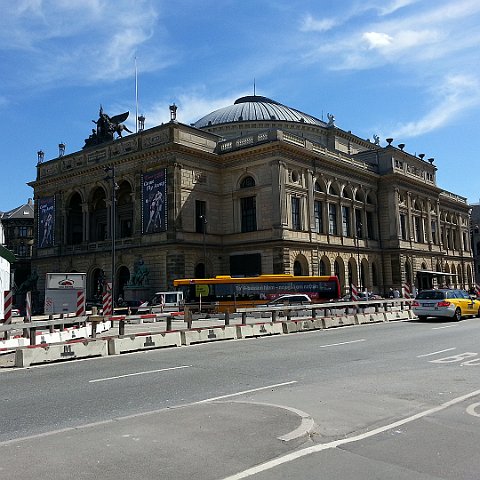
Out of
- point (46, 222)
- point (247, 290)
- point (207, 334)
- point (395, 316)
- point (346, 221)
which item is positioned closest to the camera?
point (207, 334)

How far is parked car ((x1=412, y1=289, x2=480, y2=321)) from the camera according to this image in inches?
1009

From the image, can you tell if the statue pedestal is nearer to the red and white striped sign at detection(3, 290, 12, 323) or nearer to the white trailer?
the white trailer

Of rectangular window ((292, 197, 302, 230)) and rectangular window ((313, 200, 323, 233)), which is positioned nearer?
rectangular window ((292, 197, 302, 230))

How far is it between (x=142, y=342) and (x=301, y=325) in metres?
8.74

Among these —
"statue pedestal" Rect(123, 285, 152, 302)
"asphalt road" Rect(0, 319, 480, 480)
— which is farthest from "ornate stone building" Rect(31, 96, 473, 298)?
"asphalt road" Rect(0, 319, 480, 480)

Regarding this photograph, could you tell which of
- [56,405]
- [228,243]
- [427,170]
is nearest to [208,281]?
[228,243]

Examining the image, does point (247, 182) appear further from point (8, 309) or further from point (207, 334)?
point (8, 309)

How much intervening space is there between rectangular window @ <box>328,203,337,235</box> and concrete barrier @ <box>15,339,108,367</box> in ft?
137

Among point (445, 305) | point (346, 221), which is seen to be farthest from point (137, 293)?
point (445, 305)

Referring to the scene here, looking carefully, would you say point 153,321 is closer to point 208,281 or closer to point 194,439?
point 208,281

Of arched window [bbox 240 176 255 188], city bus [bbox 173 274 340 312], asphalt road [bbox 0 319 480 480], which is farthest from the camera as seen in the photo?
arched window [bbox 240 176 255 188]

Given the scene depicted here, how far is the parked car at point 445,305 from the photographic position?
2562cm

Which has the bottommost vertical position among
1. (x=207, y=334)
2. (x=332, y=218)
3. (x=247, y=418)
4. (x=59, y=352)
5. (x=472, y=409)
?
(x=472, y=409)

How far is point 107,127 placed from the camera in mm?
56875
